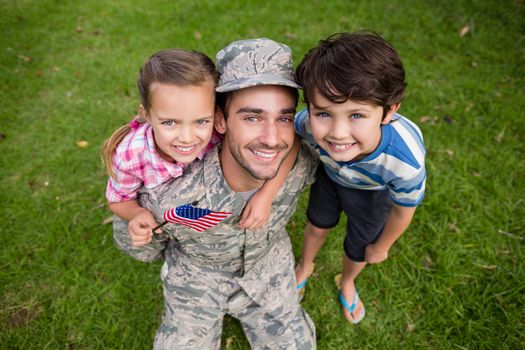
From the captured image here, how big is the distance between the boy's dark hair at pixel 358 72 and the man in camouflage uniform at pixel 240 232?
0.17 m

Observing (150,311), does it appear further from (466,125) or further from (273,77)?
(466,125)

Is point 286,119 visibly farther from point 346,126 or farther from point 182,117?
point 182,117

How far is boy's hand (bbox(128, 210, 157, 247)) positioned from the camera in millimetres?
2113

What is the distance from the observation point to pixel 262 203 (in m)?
2.20

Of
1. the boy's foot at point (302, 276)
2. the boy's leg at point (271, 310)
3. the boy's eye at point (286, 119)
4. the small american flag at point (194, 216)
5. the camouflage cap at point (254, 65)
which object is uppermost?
the camouflage cap at point (254, 65)

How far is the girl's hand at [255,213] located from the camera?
218 centimetres

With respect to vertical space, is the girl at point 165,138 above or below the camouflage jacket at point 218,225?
above

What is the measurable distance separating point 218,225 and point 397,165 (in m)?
1.14

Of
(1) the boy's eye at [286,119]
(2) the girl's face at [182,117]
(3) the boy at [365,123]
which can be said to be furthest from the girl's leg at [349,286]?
(2) the girl's face at [182,117]

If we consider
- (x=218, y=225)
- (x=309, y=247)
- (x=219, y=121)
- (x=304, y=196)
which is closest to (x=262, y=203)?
(x=218, y=225)

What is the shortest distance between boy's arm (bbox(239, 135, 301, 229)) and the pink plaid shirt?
A: 0.47m

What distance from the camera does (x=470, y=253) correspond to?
328 centimetres

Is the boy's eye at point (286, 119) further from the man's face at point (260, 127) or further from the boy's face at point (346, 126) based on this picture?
the boy's face at point (346, 126)

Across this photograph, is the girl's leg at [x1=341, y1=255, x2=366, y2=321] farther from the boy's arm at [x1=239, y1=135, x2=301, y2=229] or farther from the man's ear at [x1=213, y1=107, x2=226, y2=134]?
the man's ear at [x1=213, y1=107, x2=226, y2=134]
